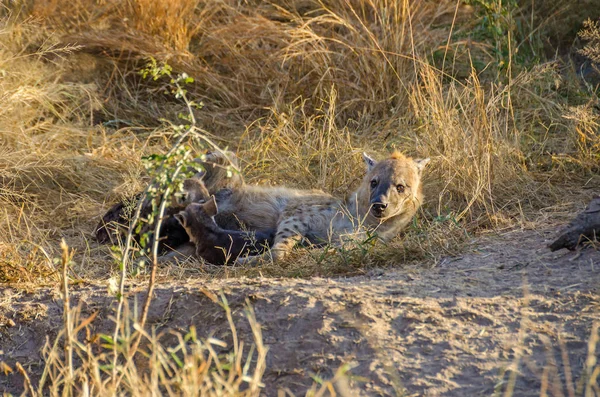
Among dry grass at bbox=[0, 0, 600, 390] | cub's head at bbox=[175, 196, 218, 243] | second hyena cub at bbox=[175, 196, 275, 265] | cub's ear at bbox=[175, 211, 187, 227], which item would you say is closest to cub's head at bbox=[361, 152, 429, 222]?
dry grass at bbox=[0, 0, 600, 390]

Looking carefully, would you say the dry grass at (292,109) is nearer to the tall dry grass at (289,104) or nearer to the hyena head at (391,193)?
the tall dry grass at (289,104)

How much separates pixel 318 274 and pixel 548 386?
1.69m

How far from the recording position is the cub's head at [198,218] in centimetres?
505

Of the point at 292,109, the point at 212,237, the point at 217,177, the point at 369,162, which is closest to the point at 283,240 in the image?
the point at 212,237

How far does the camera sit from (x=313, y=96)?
708 cm

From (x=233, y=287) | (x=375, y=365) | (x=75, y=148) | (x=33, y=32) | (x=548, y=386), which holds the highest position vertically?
(x=548, y=386)

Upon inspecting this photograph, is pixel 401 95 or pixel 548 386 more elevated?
pixel 548 386

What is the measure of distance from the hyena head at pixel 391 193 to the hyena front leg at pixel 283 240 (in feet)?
1.37

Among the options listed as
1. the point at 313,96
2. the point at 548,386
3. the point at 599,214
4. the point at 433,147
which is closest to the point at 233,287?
the point at 548,386

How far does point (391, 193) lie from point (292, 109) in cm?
194

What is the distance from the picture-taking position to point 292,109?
6.99 m

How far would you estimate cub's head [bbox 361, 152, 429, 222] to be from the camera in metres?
5.25

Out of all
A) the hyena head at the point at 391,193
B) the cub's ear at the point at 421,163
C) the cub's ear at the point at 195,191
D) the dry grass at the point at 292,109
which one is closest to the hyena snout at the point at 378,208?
the hyena head at the point at 391,193

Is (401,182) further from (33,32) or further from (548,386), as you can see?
(33,32)
